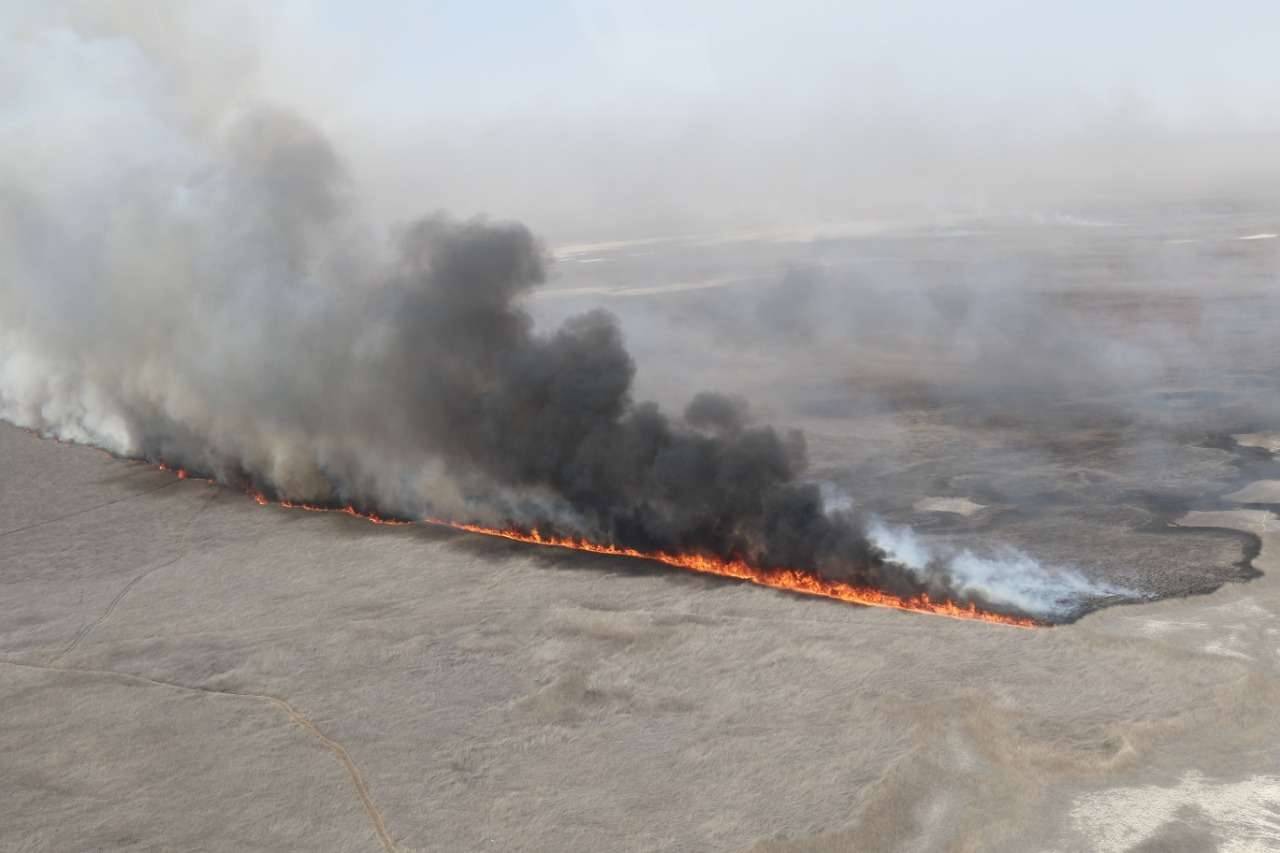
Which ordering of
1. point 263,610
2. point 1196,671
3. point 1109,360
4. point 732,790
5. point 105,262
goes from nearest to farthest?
point 732,790 → point 1196,671 → point 263,610 → point 105,262 → point 1109,360

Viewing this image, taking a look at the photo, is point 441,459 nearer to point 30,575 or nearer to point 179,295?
point 30,575

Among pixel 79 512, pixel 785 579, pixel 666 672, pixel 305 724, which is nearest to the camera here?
pixel 305 724

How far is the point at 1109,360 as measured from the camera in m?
35.6

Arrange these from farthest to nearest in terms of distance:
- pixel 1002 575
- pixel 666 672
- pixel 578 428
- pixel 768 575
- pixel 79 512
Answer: pixel 79 512 → pixel 578 428 → pixel 768 575 → pixel 1002 575 → pixel 666 672

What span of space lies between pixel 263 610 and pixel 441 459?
6.36 meters

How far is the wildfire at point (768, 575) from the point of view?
16906 mm

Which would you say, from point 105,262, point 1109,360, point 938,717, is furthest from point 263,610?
point 1109,360

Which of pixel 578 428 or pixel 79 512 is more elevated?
pixel 578 428

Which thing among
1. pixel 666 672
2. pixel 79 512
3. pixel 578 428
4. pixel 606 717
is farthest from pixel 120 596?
pixel 666 672

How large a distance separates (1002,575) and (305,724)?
37.0 ft

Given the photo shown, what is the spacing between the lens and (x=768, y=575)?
1895cm

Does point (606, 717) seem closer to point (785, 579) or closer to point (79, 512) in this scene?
point (785, 579)

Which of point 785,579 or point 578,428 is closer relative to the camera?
point 785,579

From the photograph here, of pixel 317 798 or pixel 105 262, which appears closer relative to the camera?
pixel 317 798
